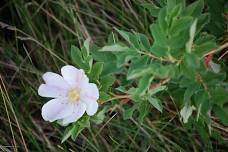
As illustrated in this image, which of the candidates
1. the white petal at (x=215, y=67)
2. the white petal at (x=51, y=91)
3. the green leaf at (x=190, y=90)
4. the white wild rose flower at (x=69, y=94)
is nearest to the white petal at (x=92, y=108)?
the white wild rose flower at (x=69, y=94)

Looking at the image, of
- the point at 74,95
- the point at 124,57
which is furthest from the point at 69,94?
the point at 124,57

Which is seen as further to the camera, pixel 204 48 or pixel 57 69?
pixel 57 69

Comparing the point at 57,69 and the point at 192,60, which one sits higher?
the point at 192,60

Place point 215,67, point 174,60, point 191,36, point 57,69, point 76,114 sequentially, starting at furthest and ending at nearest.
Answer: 1. point 57,69
2. point 215,67
3. point 76,114
4. point 174,60
5. point 191,36

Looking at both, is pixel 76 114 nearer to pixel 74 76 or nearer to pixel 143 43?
pixel 74 76

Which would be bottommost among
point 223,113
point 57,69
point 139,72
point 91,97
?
point 57,69

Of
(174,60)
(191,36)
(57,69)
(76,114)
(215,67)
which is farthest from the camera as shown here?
(57,69)

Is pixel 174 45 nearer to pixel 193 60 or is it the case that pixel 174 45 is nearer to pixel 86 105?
pixel 193 60
